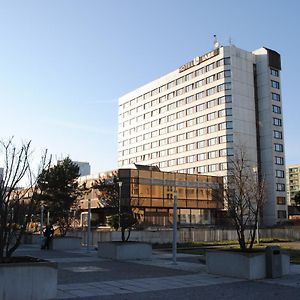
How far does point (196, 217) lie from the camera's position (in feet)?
258

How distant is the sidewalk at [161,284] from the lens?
12.1m

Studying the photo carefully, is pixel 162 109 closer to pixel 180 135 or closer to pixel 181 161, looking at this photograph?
pixel 180 135

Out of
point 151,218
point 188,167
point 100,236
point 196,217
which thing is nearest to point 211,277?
point 100,236

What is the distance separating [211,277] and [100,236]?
65.7ft

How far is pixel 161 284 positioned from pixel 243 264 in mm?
3136

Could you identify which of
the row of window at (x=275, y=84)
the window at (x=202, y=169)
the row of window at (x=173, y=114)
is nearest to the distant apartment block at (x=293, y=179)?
the row of window at (x=173, y=114)

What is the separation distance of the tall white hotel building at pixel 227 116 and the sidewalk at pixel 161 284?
69.5m

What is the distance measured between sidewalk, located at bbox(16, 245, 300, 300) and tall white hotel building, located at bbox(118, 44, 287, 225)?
2736 inches

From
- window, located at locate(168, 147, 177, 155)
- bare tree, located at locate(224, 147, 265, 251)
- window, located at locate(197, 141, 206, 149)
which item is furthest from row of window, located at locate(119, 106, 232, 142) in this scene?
bare tree, located at locate(224, 147, 265, 251)

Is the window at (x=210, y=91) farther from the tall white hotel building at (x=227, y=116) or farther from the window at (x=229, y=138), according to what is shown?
the window at (x=229, y=138)

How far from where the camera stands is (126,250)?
22953 millimetres

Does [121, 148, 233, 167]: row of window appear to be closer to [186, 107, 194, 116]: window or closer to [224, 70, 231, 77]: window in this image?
[186, 107, 194, 116]: window

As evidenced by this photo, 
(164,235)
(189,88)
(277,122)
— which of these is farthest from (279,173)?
(164,235)

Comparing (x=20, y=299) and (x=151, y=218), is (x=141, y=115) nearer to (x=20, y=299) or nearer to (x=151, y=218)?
(x=151, y=218)
